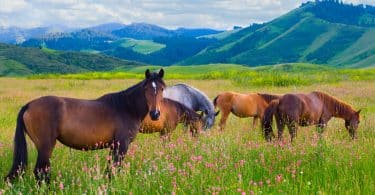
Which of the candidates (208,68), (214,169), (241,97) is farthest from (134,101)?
(208,68)

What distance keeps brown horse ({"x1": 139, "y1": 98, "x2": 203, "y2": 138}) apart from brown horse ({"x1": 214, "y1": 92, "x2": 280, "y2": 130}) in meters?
3.80

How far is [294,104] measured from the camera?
11156 mm

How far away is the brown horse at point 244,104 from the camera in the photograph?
599 inches

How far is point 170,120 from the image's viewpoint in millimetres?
10797

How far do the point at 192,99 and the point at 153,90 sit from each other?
581cm

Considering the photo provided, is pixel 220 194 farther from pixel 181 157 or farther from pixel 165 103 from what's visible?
pixel 165 103

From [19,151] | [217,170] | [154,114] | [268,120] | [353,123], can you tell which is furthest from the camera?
[353,123]

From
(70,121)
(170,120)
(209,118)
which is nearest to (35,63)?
(209,118)

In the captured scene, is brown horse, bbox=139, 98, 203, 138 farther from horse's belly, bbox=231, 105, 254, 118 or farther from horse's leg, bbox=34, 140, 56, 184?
horse's belly, bbox=231, 105, 254, 118

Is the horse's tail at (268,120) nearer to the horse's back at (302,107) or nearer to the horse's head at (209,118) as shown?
the horse's back at (302,107)

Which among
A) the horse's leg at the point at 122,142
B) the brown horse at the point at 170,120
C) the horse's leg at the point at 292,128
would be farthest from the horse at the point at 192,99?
the horse's leg at the point at 122,142

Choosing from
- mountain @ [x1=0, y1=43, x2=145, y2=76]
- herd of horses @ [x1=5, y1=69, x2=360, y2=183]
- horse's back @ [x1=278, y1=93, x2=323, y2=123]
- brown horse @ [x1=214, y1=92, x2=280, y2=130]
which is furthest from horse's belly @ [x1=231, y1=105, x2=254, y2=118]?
mountain @ [x1=0, y1=43, x2=145, y2=76]

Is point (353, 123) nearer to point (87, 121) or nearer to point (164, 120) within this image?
point (164, 120)

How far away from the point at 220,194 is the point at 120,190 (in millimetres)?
1207
